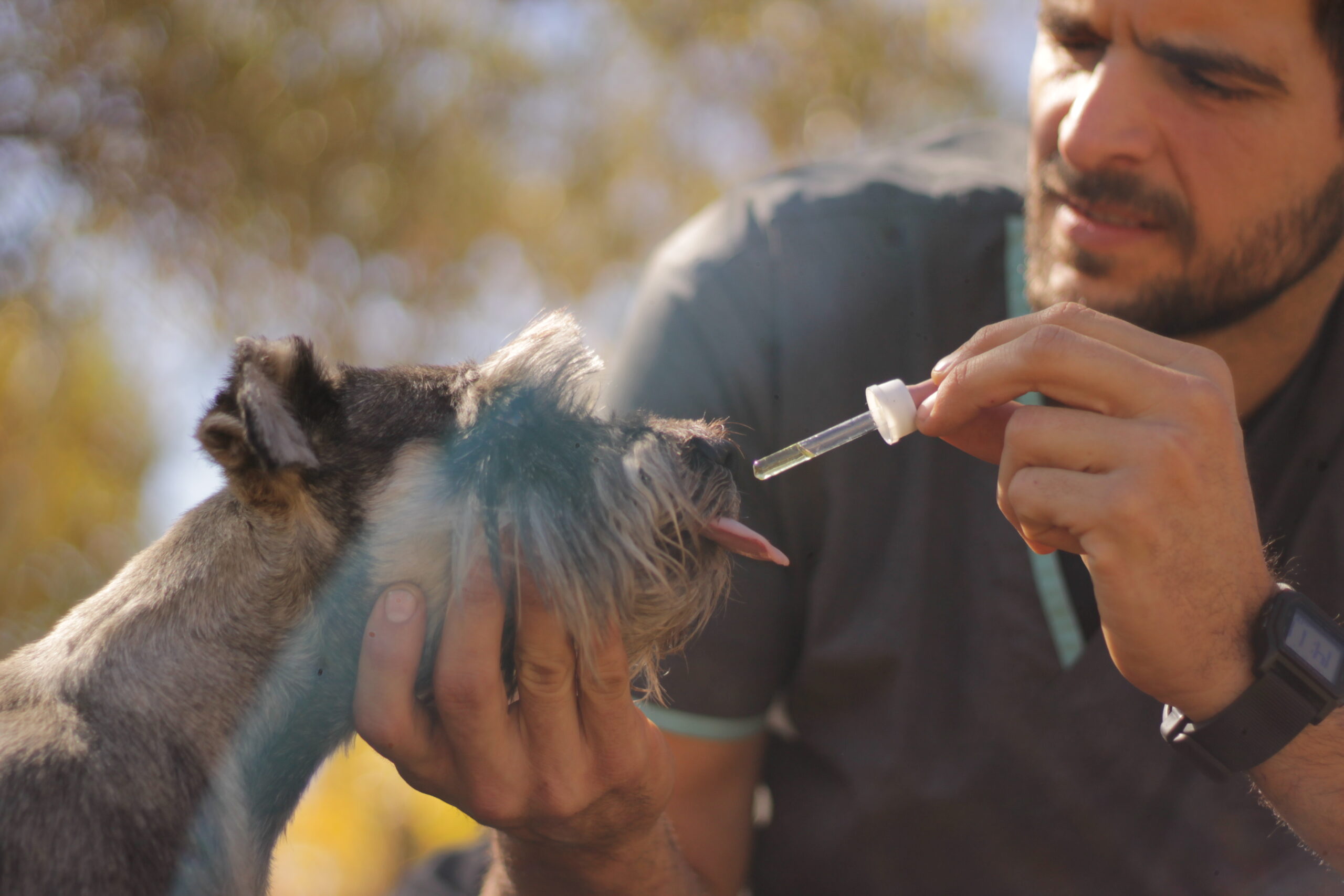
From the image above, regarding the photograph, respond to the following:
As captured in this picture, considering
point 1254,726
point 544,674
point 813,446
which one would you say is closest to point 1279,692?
point 1254,726

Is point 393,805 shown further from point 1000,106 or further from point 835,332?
point 1000,106

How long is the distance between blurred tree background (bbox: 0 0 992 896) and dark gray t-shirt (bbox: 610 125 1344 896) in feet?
4.98

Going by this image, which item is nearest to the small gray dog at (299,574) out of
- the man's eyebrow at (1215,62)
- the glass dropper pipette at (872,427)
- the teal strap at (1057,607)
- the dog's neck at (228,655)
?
the dog's neck at (228,655)

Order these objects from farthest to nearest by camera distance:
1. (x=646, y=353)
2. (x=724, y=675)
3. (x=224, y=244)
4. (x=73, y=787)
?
(x=224, y=244) < (x=646, y=353) < (x=724, y=675) < (x=73, y=787)

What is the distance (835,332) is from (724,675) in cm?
110

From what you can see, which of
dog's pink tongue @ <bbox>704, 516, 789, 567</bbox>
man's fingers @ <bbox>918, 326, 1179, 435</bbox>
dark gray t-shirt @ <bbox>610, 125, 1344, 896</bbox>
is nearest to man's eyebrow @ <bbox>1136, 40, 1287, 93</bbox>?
dark gray t-shirt @ <bbox>610, 125, 1344, 896</bbox>

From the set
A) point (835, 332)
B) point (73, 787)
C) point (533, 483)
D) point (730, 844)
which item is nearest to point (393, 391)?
point (533, 483)

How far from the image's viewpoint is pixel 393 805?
501cm

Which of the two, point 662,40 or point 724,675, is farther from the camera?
point 662,40

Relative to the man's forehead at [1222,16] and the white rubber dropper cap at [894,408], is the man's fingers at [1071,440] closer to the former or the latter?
the white rubber dropper cap at [894,408]

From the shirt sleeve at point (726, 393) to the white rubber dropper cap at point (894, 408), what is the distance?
0.75 meters

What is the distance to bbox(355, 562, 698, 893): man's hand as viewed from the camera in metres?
1.69

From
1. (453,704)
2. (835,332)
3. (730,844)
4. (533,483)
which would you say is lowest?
(730,844)

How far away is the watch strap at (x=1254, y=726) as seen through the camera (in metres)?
1.74
